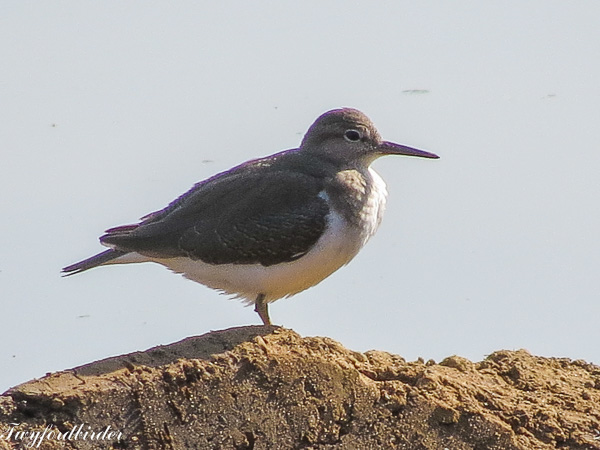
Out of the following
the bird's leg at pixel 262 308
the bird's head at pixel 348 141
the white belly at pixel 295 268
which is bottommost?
the bird's leg at pixel 262 308

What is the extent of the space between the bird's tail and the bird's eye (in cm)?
238

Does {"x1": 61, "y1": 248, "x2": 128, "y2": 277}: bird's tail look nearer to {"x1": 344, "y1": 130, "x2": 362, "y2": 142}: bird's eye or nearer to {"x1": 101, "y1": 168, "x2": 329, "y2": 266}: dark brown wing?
{"x1": 101, "y1": 168, "x2": 329, "y2": 266}: dark brown wing

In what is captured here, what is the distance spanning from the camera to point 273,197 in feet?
39.5

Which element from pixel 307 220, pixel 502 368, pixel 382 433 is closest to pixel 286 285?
pixel 307 220

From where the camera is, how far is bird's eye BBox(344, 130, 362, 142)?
42.3 feet

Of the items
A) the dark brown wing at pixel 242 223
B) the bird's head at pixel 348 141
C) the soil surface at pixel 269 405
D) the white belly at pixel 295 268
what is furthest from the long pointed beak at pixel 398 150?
the soil surface at pixel 269 405

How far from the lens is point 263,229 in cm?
1188

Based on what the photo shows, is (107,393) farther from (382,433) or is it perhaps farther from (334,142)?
(334,142)

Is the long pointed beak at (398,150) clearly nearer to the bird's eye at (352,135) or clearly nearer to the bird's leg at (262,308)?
the bird's eye at (352,135)

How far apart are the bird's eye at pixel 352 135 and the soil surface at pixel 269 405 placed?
3842 millimetres

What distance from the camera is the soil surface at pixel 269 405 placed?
27.5ft

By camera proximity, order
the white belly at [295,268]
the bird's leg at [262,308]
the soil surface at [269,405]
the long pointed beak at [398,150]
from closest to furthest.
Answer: the soil surface at [269,405] < the white belly at [295,268] < the bird's leg at [262,308] < the long pointed beak at [398,150]

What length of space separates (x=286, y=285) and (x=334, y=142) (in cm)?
170

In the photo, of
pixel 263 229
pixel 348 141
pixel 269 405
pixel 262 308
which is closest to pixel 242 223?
pixel 263 229
